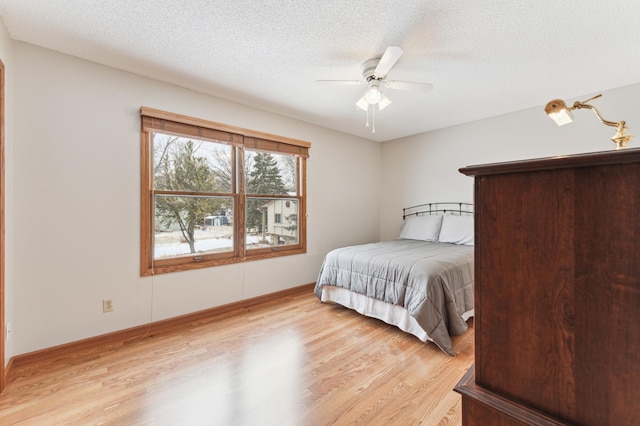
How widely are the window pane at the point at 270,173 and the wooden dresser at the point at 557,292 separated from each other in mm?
3069

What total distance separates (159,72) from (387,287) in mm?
2978

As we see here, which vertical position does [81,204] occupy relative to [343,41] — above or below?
below

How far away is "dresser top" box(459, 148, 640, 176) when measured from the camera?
1.68 feet

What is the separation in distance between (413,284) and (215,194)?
90.2 inches

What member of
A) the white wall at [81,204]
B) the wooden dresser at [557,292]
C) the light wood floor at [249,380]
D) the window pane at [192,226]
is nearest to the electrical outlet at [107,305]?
the white wall at [81,204]

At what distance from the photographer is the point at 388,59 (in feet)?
6.55

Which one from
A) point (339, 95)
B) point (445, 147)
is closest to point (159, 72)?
point (339, 95)

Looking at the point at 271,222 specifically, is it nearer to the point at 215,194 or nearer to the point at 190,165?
the point at 215,194

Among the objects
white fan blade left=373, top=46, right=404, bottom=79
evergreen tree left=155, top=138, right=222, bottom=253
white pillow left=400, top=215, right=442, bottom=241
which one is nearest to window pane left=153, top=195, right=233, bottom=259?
evergreen tree left=155, top=138, right=222, bottom=253

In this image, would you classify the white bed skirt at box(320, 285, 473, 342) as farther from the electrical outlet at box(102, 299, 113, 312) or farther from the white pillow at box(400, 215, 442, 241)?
the electrical outlet at box(102, 299, 113, 312)

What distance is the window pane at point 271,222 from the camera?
347 cm

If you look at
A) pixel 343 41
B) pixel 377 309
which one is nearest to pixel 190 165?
pixel 343 41

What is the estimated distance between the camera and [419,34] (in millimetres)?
2006

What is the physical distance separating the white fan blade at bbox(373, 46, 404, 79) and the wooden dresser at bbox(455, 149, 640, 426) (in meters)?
1.55
